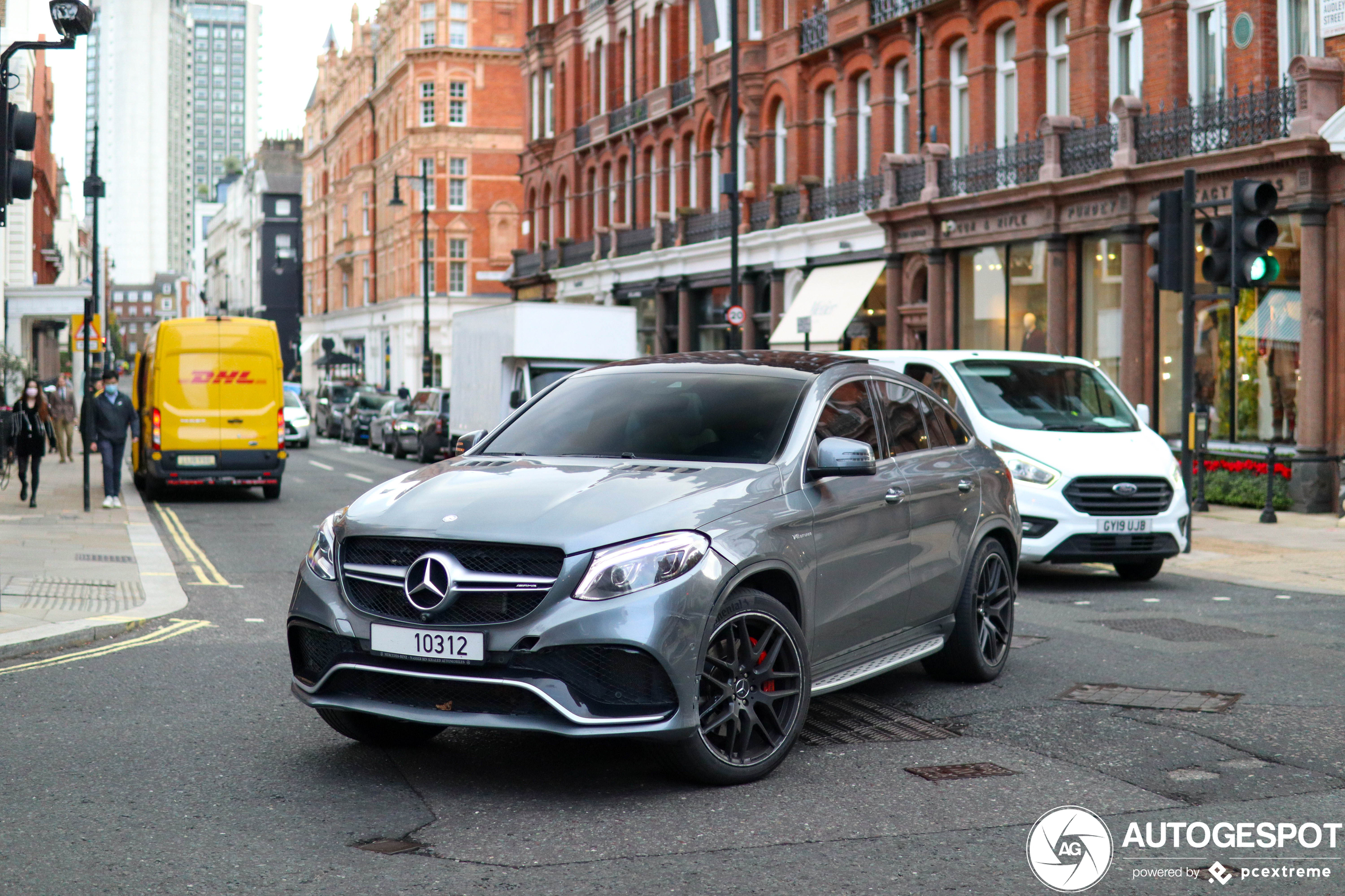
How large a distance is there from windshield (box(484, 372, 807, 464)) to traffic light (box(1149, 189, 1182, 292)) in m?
9.36

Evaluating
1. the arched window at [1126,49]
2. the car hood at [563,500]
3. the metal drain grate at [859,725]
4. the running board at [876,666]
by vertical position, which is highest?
the arched window at [1126,49]

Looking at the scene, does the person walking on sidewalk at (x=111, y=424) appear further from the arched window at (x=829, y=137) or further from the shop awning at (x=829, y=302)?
the arched window at (x=829, y=137)

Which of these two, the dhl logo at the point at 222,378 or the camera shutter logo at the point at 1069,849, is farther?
the dhl logo at the point at 222,378

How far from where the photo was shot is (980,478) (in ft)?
26.7

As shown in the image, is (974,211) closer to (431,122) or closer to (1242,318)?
(1242,318)

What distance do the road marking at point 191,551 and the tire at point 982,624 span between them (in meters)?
6.81

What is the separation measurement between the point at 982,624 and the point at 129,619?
5738 millimetres

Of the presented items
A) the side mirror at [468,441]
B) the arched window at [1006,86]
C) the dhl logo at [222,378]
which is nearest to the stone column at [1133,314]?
the arched window at [1006,86]

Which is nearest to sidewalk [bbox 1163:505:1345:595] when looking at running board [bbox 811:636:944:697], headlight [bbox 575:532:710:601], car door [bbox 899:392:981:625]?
car door [bbox 899:392:981:625]

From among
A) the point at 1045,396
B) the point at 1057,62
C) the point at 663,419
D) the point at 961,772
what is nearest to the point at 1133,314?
the point at 1057,62

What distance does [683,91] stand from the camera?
40719 millimetres

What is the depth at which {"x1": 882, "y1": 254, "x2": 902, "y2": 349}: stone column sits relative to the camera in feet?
101

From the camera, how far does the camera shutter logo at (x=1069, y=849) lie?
186 inches

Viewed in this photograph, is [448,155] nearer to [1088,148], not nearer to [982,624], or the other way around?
[1088,148]
